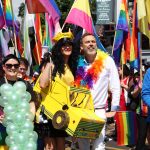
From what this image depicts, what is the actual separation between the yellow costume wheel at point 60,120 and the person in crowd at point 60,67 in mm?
254

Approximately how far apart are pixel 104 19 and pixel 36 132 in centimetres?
2018

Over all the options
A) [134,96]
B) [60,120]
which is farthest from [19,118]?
[134,96]

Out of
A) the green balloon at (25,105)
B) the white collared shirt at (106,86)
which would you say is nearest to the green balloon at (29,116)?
the green balloon at (25,105)

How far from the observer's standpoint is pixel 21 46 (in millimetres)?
10695

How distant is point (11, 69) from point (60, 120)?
760 mm

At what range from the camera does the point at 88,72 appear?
18.4ft

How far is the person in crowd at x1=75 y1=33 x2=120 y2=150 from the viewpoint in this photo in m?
5.52

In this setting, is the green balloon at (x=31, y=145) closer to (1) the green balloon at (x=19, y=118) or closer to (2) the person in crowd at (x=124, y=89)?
(1) the green balloon at (x=19, y=118)

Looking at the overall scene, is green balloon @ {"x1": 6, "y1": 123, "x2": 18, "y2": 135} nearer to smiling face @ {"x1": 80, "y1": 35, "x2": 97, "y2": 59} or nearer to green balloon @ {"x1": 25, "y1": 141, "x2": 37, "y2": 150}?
green balloon @ {"x1": 25, "y1": 141, "x2": 37, "y2": 150}

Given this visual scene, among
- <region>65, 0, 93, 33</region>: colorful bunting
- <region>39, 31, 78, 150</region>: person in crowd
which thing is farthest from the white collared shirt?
<region>65, 0, 93, 33</region>: colorful bunting

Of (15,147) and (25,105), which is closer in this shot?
(15,147)

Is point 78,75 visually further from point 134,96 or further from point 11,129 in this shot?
point 134,96

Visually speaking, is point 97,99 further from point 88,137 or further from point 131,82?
point 131,82

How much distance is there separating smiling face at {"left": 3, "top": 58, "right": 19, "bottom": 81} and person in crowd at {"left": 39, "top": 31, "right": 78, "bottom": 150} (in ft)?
1.08
